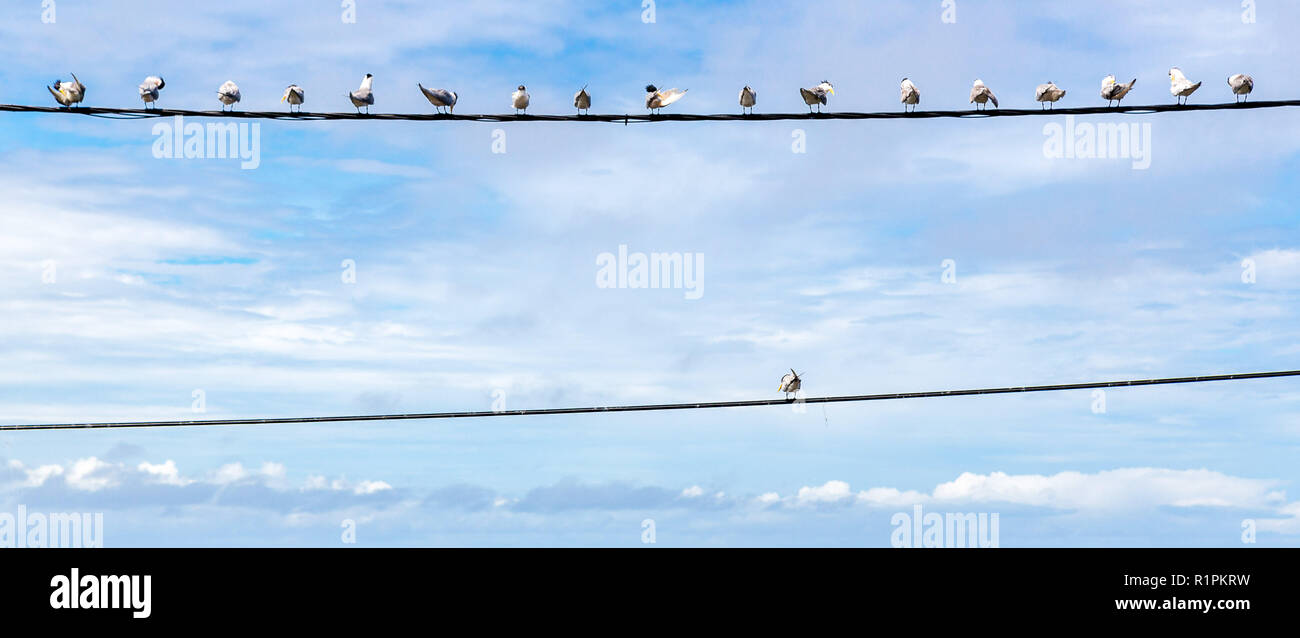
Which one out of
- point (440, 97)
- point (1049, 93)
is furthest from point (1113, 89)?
point (440, 97)

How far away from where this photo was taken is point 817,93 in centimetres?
1997

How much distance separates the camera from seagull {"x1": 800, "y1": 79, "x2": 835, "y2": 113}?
784 inches

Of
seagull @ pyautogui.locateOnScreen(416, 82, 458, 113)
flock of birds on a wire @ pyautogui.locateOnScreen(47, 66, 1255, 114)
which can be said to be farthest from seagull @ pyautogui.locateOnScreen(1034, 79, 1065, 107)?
seagull @ pyautogui.locateOnScreen(416, 82, 458, 113)

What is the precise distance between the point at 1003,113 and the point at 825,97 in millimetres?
4924

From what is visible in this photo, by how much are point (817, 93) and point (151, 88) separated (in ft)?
40.1

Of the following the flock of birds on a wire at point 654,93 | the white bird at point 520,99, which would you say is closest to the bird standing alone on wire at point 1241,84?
the flock of birds on a wire at point 654,93

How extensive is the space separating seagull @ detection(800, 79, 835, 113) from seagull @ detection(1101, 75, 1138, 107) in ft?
15.5

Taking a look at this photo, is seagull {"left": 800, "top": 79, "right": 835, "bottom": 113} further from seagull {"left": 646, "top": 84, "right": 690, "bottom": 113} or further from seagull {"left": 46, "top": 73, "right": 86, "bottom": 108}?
seagull {"left": 46, "top": 73, "right": 86, "bottom": 108}

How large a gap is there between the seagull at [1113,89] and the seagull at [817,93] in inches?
186
